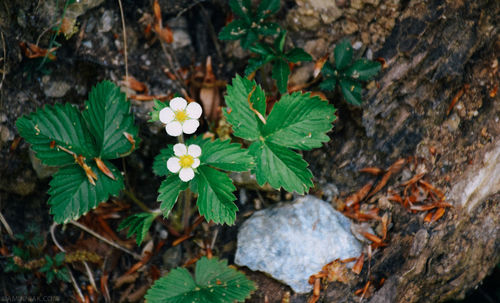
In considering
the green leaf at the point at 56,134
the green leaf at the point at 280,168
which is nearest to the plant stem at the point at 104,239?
the green leaf at the point at 56,134

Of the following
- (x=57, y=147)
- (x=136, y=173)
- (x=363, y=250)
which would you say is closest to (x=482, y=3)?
(x=363, y=250)

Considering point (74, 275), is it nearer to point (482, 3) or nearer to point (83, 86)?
point (83, 86)

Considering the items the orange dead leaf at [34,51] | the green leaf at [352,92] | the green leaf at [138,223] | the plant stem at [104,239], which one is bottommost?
the plant stem at [104,239]

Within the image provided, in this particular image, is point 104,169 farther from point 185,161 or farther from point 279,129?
point 279,129

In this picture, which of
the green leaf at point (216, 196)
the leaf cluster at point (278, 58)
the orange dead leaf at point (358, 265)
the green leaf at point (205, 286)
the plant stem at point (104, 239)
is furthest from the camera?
the plant stem at point (104, 239)

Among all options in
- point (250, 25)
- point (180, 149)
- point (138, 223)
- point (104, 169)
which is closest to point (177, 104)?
point (180, 149)

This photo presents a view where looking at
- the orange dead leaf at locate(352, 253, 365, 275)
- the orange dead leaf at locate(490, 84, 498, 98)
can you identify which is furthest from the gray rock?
the orange dead leaf at locate(490, 84, 498, 98)

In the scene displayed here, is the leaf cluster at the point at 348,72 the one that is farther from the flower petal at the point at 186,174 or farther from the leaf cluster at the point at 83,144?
the leaf cluster at the point at 83,144
